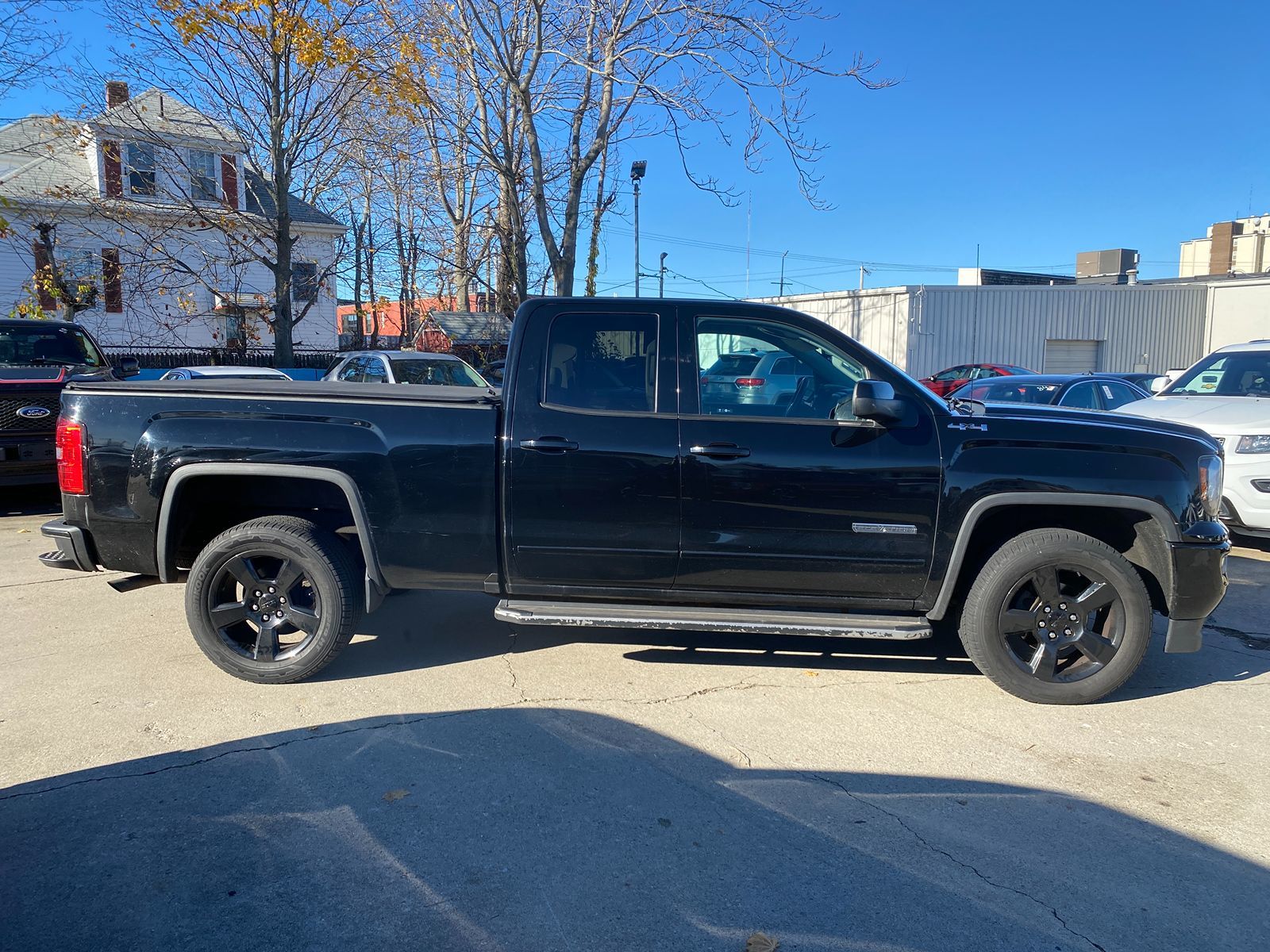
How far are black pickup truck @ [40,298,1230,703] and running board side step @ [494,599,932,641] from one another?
0.02 metres

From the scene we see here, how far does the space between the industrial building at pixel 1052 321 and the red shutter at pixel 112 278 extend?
64.8ft

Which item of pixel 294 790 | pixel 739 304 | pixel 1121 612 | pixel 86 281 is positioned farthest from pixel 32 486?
pixel 86 281

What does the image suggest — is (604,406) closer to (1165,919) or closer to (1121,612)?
(1121,612)

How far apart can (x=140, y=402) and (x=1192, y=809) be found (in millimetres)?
5172

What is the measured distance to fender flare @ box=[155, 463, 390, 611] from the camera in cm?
450

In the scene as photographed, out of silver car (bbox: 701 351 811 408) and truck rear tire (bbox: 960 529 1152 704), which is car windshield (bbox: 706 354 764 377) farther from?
truck rear tire (bbox: 960 529 1152 704)

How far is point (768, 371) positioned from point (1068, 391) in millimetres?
7887

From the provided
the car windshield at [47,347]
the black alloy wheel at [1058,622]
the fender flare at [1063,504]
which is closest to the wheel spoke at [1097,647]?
the black alloy wheel at [1058,622]

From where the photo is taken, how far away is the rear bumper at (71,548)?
4.71m

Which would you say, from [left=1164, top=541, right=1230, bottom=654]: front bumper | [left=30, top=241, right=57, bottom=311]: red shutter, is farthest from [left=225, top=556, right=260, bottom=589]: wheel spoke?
[left=30, top=241, right=57, bottom=311]: red shutter

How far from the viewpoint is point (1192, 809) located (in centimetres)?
351

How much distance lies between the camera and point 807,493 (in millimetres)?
4410

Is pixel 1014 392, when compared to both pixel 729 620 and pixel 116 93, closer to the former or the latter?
pixel 729 620

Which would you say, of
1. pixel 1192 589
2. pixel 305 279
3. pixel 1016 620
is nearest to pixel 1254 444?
pixel 1192 589
